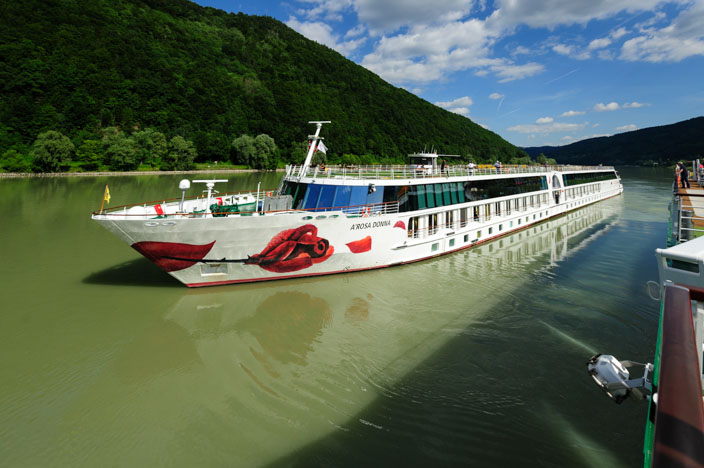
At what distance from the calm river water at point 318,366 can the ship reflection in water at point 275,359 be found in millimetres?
42

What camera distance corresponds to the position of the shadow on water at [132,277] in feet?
39.6

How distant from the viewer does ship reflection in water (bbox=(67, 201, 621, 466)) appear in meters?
5.90

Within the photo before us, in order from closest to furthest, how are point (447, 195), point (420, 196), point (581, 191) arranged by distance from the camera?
point (420, 196)
point (447, 195)
point (581, 191)

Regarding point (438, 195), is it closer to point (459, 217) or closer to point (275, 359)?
point (459, 217)

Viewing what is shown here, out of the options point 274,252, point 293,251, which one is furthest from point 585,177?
point 274,252

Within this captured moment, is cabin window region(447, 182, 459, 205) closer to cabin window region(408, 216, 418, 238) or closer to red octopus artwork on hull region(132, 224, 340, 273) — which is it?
cabin window region(408, 216, 418, 238)

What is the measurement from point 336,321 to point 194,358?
154 inches

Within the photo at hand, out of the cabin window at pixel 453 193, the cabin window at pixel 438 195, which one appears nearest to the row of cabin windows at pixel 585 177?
the cabin window at pixel 453 193

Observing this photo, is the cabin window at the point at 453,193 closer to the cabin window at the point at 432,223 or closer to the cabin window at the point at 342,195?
the cabin window at the point at 432,223

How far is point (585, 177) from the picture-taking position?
38.3 meters

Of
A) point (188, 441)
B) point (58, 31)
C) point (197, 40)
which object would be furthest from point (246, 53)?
point (188, 441)

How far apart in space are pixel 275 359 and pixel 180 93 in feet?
367

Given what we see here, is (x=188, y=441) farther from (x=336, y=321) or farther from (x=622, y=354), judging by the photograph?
(x=622, y=354)

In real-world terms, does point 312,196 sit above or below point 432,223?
above
